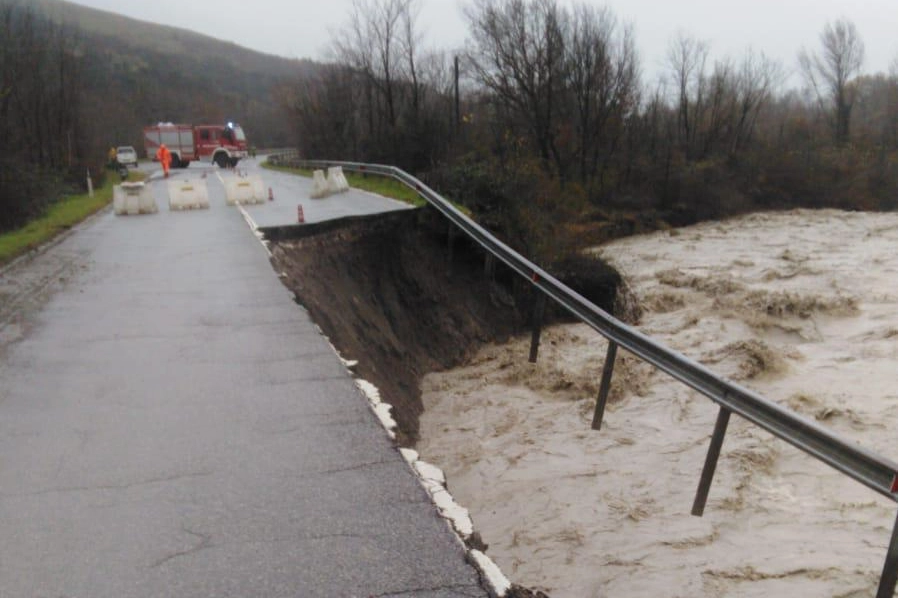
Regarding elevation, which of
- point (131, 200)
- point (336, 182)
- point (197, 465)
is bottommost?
point (197, 465)

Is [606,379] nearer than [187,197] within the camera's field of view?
Yes

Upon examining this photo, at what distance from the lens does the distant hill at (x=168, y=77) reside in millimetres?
72750

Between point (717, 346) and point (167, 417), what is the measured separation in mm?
10049

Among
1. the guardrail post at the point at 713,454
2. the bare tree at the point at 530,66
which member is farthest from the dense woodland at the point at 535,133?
the guardrail post at the point at 713,454

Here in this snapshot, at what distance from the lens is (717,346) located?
13.0m

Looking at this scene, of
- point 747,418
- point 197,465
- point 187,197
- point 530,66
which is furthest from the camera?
point 530,66

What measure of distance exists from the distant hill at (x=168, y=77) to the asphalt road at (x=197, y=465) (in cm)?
2718

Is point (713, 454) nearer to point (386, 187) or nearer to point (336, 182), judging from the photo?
point (336, 182)

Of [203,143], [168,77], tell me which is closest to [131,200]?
[203,143]

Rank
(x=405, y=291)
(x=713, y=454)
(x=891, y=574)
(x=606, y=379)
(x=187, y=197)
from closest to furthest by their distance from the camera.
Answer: (x=891, y=574) → (x=713, y=454) → (x=606, y=379) → (x=405, y=291) → (x=187, y=197)

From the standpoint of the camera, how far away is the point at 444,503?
4336 mm

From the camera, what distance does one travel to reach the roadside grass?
13820 mm

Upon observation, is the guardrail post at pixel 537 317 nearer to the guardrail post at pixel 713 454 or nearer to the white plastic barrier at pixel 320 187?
the guardrail post at pixel 713 454

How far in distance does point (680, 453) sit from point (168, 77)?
442ft
